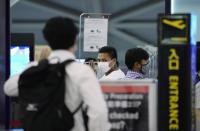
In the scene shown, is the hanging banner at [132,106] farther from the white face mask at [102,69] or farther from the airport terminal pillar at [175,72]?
the white face mask at [102,69]

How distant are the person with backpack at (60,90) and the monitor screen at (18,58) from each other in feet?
6.28

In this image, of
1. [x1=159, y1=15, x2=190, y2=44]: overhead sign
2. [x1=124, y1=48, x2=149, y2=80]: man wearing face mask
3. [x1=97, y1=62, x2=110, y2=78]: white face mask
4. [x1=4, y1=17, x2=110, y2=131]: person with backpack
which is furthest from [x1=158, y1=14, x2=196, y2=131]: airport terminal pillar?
[x1=97, y1=62, x2=110, y2=78]: white face mask

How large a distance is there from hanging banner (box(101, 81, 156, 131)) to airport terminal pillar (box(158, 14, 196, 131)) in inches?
3.2

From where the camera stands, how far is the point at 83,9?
9078mm

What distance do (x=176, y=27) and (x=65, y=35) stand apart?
2.73 feet

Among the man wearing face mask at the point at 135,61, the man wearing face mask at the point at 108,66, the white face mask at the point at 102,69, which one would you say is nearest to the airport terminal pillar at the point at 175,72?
the man wearing face mask at the point at 135,61

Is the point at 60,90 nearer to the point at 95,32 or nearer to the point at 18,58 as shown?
the point at 18,58

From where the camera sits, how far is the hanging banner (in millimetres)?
3221

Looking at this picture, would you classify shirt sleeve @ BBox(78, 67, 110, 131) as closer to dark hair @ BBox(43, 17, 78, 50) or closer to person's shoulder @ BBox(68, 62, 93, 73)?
person's shoulder @ BBox(68, 62, 93, 73)

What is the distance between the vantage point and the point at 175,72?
3.25 metres

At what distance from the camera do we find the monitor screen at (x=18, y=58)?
15.6 feet

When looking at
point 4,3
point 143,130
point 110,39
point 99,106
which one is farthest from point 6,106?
point 110,39

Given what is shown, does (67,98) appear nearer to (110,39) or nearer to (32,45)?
(32,45)

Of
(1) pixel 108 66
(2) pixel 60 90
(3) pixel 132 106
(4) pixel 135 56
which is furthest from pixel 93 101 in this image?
(1) pixel 108 66
